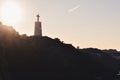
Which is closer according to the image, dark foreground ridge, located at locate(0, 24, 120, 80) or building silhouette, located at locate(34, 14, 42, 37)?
dark foreground ridge, located at locate(0, 24, 120, 80)

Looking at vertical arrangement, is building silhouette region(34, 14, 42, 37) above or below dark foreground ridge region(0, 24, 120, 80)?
above

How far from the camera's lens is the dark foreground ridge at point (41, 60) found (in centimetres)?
7688

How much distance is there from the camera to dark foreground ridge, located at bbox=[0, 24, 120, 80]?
76.9 metres

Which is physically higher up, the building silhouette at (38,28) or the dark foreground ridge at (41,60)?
the building silhouette at (38,28)

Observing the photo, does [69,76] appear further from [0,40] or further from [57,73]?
[0,40]

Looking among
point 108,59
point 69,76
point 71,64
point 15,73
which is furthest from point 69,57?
point 108,59

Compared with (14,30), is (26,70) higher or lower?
lower

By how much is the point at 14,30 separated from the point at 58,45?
18.1 meters

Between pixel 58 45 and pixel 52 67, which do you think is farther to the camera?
pixel 58 45

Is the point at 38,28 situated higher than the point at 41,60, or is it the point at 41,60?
the point at 38,28

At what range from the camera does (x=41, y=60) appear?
8888cm

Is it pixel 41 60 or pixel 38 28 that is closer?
pixel 41 60

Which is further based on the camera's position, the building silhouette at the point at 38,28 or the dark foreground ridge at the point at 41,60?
the building silhouette at the point at 38,28

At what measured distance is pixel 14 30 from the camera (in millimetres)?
92875
